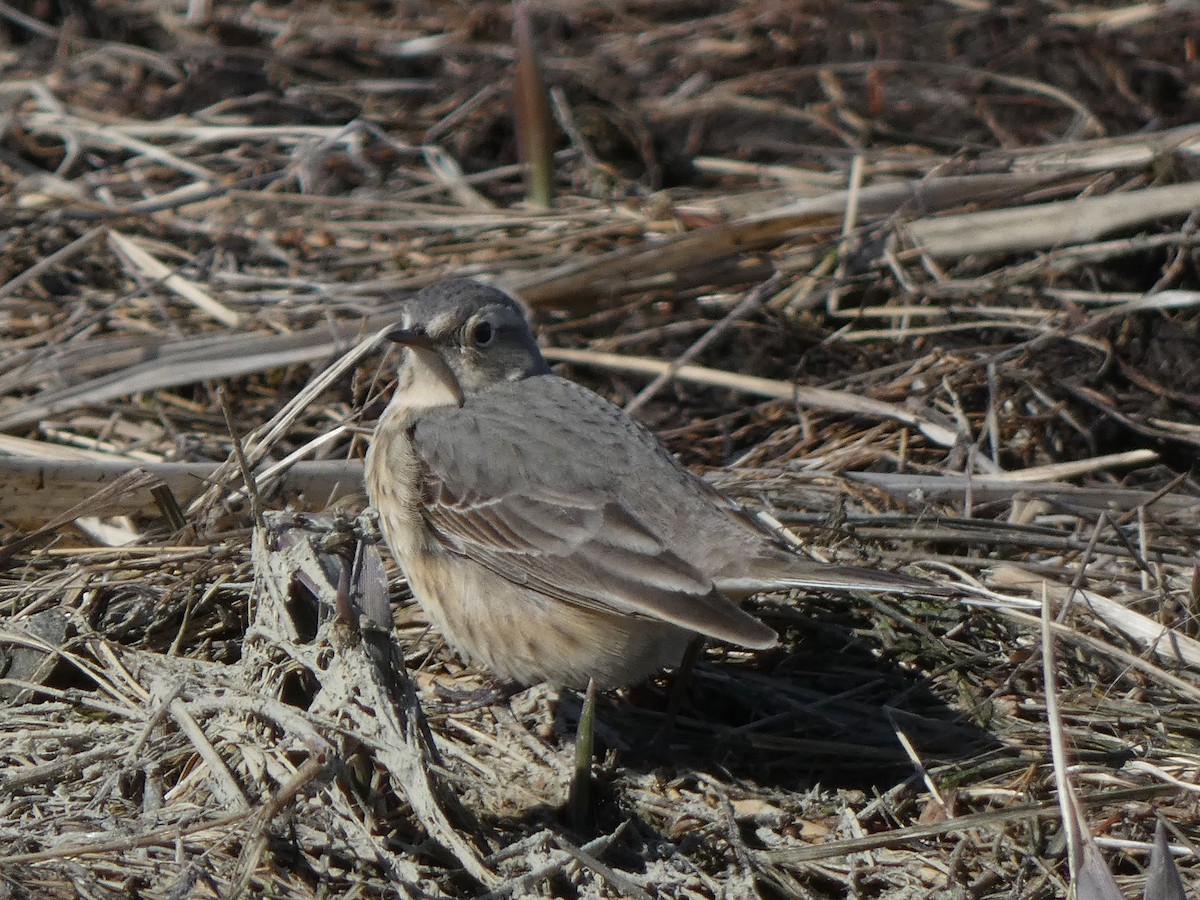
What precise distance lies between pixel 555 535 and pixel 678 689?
66cm

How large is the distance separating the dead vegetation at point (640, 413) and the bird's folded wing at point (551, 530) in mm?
483

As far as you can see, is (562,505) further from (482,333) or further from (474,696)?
(482,333)

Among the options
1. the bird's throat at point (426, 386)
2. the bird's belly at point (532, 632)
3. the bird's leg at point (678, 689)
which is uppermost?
the bird's throat at point (426, 386)

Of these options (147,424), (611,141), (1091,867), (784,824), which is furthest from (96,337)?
(1091,867)

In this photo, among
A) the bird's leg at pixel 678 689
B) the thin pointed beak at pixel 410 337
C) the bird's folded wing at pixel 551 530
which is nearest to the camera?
the bird's folded wing at pixel 551 530

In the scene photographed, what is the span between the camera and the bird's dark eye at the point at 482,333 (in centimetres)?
538

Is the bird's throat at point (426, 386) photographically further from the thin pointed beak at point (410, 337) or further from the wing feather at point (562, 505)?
the wing feather at point (562, 505)

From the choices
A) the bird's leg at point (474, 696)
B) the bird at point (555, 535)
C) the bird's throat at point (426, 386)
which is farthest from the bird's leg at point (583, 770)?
the bird's throat at point (426, 386)

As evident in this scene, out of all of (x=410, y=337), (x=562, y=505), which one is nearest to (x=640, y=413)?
(x=410, y=337)

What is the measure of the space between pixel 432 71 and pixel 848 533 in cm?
495

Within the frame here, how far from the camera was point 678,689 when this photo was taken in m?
4.70

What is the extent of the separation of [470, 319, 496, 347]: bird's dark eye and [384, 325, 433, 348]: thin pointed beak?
0.54ft

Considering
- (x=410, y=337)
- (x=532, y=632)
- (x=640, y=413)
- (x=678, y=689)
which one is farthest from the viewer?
(x=640, y=413)

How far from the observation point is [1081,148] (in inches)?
293
